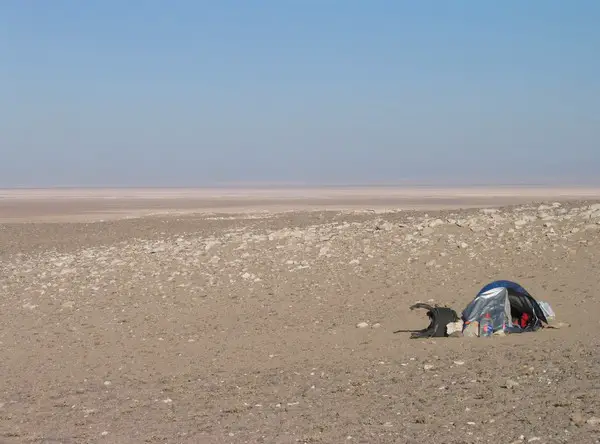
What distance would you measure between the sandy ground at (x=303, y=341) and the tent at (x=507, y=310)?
1.37ft

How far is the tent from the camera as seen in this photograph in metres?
10.3

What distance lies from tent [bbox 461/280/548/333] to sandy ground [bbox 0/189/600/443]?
42 centimetres

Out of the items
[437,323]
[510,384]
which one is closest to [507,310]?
[437,323]

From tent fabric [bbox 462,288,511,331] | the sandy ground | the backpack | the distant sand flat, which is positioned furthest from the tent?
the distant sand flat

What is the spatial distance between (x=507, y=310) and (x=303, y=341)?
2.60m

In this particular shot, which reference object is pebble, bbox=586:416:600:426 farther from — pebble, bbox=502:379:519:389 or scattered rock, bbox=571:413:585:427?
pebble, bbox=502:379:519:389

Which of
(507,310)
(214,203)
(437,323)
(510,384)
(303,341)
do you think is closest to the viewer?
(510,384)

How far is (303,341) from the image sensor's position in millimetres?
10688

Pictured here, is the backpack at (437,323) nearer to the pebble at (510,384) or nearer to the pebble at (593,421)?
the pebble at (510,384)

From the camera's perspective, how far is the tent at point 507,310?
33.7ft

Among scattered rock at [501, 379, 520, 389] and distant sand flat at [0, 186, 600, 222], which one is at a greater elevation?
distant sand flat at [0, 186, 600, 222]

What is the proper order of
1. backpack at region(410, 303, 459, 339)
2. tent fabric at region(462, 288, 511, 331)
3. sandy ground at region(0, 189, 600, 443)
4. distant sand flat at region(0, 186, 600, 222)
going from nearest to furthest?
sandy ground at region(0, 189, 600, 443) < backpack at region(410, 303, 459, 339) < tent fabric at region(462, 288, 511, 331) < distant sand flat at region(0, 186, 600, 222)

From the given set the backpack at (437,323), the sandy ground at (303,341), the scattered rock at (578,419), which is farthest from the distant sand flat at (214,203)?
the scattered rock at (578,419)

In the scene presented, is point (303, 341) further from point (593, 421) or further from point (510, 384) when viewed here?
point (593, 421)
